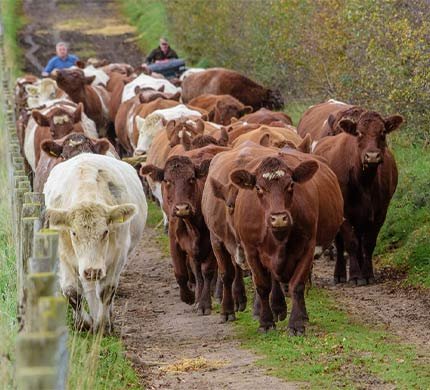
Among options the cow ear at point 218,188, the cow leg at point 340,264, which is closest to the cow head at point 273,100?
the cow leg at point 340,264

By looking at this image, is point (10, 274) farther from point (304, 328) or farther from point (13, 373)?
point (13, 373)

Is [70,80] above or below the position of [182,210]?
below

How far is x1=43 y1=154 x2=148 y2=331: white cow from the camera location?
10000mm

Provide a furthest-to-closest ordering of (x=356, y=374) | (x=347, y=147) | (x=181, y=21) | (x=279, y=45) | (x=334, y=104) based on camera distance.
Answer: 1. (x=181, y=21)
2. (x=279, y=45)
3. (x=334, y=104)
4. (x=347, y=147)
5. (x=356, y=374)

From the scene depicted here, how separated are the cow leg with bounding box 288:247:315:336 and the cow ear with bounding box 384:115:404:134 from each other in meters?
3.47

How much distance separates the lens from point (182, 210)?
40.6ft

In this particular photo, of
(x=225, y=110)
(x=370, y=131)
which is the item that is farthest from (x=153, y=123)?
(x=370, y=131)

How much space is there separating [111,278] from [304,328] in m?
1.81

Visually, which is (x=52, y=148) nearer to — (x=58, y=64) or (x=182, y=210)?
(x=182, y=210)

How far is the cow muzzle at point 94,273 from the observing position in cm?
991

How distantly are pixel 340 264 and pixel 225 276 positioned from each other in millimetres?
2582

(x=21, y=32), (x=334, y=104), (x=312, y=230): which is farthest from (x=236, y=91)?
(x=21, y=32)

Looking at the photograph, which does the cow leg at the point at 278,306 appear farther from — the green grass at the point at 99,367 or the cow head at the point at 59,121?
the cow head at the point at 59,121

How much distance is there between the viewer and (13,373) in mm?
6746
